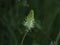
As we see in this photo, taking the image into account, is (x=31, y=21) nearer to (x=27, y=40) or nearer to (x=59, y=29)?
(x=27, y=40)

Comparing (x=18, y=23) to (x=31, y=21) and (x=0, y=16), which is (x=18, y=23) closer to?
(x=0, y=16)

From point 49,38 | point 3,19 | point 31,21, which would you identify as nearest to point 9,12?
point 3,19

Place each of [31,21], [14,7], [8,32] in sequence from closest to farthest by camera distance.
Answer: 1. [31,21]
2. [8,32]
3. [14,7]

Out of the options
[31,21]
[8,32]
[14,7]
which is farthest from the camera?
[14,7]

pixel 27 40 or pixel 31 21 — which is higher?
pixel 27 40

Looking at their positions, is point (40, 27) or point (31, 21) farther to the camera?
point (40, 27)

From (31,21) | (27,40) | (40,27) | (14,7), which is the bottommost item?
(31,21)
